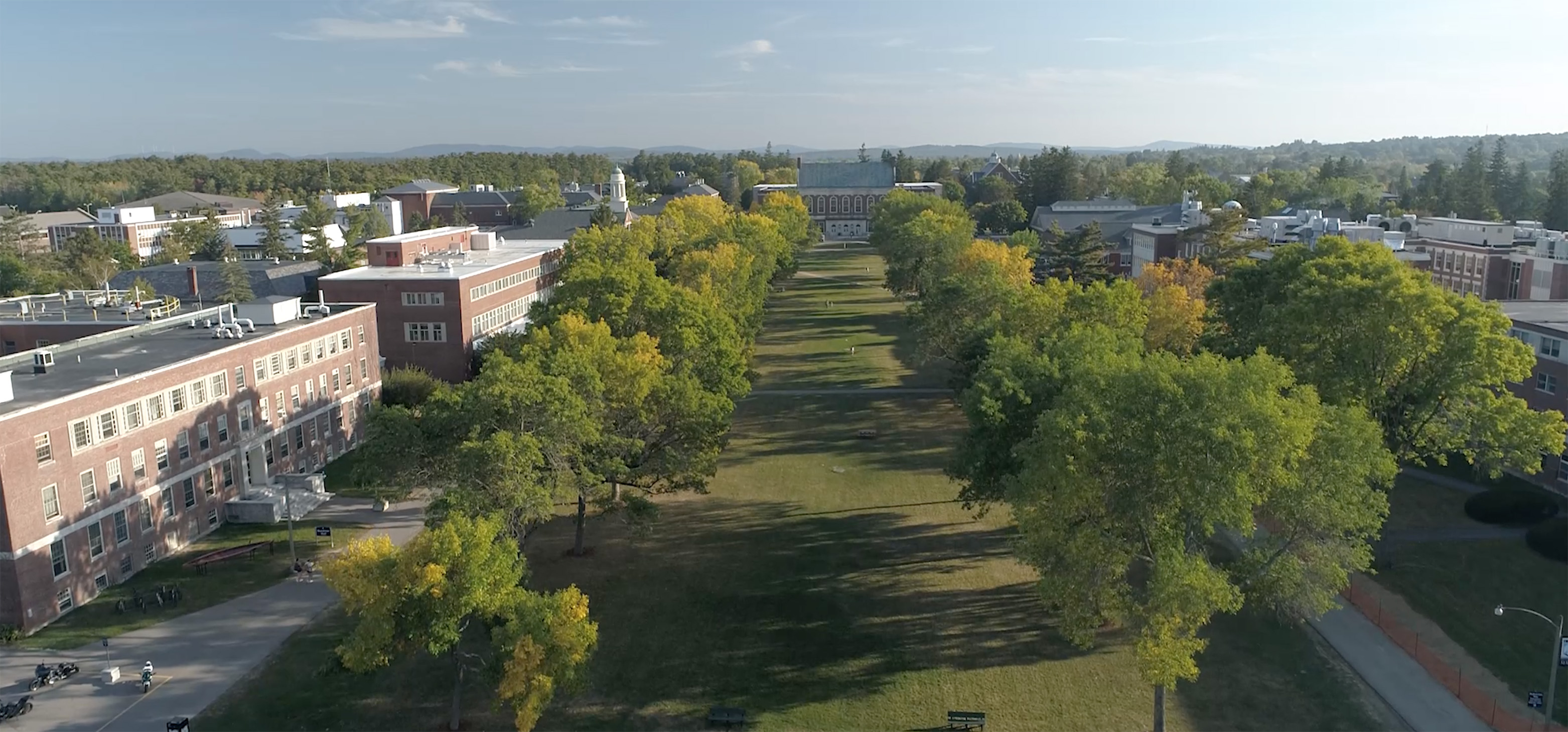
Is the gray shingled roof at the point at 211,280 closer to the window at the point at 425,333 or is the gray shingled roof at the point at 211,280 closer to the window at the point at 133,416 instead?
the window at the point at 425,333

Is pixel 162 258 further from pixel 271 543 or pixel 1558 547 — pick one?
pixel 1558 547

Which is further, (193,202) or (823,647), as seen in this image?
(193,202)

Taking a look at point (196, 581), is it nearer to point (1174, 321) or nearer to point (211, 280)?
point (211, 280)

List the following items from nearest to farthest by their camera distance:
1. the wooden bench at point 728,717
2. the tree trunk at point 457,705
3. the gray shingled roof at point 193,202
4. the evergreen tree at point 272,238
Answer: the tree trunk at point 457,705
the wooden bench at point 728,717
the evergreen tree at point 272,238
the gray shingled roof at point 193,202

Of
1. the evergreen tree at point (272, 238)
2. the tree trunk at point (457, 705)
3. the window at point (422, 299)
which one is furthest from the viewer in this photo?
the evergreen tree at point (272, 238)

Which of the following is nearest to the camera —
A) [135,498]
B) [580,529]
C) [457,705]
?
[457,705]

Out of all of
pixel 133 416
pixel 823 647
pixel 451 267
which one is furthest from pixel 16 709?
pixel 451 267

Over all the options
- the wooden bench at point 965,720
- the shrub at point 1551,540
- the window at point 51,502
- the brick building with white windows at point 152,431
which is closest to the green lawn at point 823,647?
the wooden bench at point 965,720
